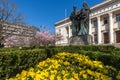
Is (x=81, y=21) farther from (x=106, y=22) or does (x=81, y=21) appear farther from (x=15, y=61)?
(x=106, y=22)

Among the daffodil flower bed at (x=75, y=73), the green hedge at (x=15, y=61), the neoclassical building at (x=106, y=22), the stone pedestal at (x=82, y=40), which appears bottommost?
the daffodil flower bed at (x=75, y=73)

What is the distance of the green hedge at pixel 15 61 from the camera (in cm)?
501

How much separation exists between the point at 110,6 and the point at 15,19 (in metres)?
20.4

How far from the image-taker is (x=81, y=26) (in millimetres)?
14109

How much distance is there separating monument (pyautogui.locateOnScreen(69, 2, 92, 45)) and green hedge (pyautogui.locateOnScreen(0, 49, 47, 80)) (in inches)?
303

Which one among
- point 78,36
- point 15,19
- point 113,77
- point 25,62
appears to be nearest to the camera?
point 113,77

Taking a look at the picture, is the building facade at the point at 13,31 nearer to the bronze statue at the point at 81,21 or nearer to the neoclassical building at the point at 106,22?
the neoclassical building at the point at 106,22

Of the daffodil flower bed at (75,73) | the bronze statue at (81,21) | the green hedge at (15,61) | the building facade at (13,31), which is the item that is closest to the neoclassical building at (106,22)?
the building facade at (13,31)

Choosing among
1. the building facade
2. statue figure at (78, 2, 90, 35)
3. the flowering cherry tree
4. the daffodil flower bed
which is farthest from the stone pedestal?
the flowering cherry tree

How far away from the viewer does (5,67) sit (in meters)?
5.07

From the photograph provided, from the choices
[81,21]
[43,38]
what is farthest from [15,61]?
[43,38]

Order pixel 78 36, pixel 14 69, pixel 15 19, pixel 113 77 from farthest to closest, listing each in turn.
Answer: pixel 15 19
pixel 78 36
pixel 14 69
pixel 113 77

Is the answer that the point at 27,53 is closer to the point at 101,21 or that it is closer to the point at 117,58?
the point at 117,58

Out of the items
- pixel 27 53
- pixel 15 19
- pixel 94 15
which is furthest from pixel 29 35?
pixel 27 53
